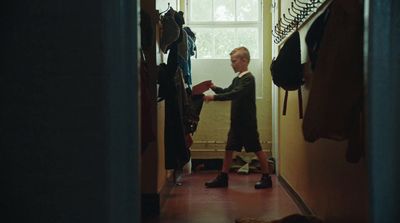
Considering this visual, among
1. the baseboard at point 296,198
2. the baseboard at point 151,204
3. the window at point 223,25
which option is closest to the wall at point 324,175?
the baseboard at point 296,198

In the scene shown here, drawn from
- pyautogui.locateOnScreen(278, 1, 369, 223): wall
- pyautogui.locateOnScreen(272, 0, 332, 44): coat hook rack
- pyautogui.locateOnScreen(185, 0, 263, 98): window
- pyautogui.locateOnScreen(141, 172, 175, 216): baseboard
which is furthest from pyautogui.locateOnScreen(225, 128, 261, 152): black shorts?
pyautogui.locateOnScreen(185, 0, 263, 98): window

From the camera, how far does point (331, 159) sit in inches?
98.0

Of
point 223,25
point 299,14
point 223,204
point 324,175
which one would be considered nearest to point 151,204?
point 223,204

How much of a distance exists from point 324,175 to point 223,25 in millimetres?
3317

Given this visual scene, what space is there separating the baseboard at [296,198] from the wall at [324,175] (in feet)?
0.11

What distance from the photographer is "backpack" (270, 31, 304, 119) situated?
288cm

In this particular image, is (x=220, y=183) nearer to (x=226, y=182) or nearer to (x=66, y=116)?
(x=226, y=182)

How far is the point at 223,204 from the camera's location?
3486mm

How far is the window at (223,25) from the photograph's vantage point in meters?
5.59

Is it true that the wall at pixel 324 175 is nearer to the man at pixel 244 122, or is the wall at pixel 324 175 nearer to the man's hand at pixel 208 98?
the man at pixel 244 122

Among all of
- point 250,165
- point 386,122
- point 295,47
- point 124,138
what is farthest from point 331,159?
point 250,165

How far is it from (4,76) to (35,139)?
0.25 meters

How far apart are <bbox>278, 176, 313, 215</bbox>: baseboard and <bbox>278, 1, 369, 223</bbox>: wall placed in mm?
35

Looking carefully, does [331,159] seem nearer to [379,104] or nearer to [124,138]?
[379,104]
